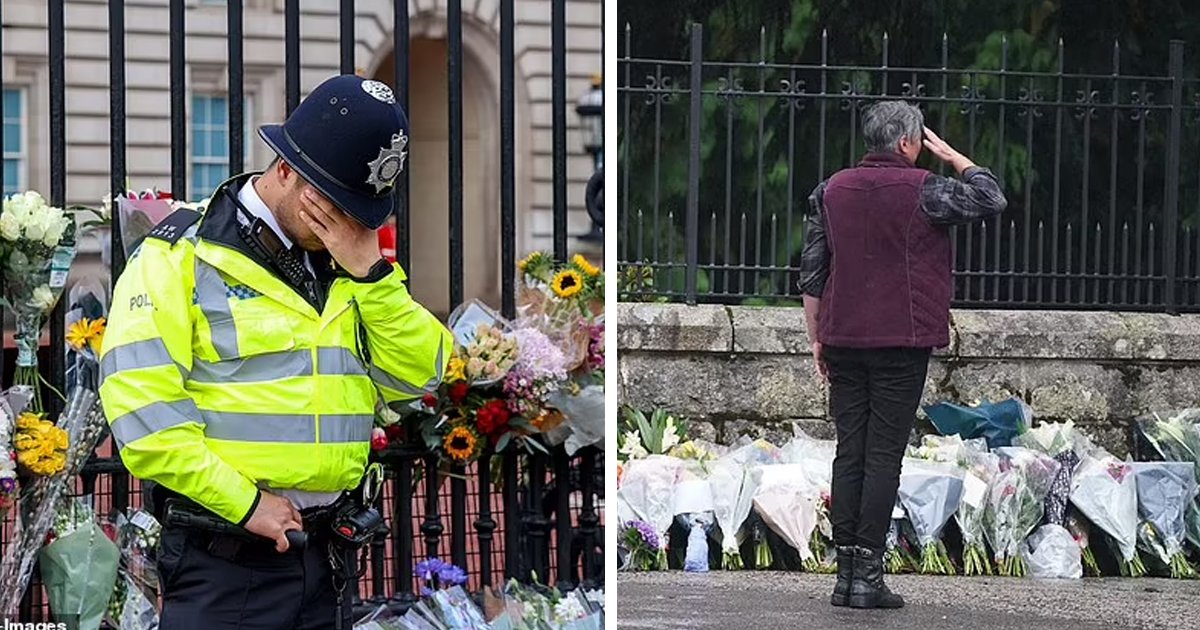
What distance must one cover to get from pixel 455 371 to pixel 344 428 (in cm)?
117

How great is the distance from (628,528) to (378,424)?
0.71 metres

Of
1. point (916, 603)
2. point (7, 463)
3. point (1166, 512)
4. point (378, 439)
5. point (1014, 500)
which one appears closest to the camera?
point (7, 463)

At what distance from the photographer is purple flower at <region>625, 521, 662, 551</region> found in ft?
13.3

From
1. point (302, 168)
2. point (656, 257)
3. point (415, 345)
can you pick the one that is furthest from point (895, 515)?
point (302, 168)

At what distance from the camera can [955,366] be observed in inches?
176

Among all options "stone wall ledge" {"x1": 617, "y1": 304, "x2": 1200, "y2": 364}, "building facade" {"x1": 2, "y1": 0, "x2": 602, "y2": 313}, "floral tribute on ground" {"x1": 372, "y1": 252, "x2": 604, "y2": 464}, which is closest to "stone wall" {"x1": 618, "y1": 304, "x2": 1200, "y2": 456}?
"stone wall ledge" {"x1": 617, "y1": 304, "x2": 1200, "y2": 364}

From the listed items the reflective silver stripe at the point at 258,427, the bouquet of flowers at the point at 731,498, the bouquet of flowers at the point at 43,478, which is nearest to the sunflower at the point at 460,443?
the bouquet of flowers at the point at 731,498

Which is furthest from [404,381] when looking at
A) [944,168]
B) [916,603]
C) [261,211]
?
[916,603]

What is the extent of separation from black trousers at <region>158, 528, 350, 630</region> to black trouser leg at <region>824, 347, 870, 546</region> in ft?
5.22

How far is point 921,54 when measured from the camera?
3.90 metres

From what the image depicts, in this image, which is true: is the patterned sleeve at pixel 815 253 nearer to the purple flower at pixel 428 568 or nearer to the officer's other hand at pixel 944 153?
the officer's other hand at pixel 944 153

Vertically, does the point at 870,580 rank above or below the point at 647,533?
below

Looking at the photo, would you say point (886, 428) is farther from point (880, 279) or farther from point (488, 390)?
point (488, 390)

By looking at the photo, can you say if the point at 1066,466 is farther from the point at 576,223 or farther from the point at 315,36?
the point at 315,36
